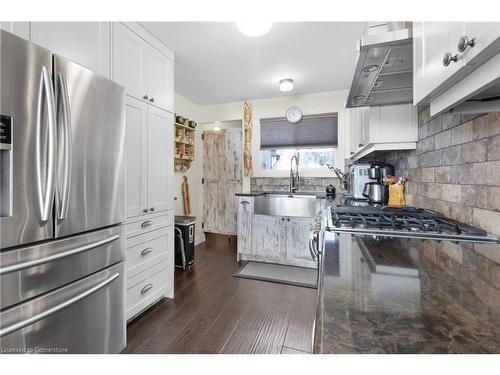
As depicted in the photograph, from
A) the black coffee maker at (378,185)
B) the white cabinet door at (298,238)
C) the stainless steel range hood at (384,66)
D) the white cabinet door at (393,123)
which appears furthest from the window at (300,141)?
the stainless steel range hood at (384,66)

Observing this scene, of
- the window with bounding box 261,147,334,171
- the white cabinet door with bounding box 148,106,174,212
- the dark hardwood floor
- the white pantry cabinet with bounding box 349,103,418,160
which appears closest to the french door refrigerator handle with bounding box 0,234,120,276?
the white cabinet door with bounding box 148,106,174,212

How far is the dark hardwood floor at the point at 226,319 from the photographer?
1.57 meters

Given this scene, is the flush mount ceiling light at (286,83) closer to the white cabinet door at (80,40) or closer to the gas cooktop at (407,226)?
the white cabinet door at (80,40)

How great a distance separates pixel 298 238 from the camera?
294 centimetres

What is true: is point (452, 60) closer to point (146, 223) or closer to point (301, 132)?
point (146, 223)

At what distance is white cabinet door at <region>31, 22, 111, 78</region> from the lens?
1181 millimetres

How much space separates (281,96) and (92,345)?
3.59 meters

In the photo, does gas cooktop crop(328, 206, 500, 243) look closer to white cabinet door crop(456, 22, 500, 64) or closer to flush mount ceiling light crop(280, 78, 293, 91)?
white cabinet door crop(456, 22, 500, 64)

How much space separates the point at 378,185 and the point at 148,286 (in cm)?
211

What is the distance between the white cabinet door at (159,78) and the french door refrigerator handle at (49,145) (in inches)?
39.7

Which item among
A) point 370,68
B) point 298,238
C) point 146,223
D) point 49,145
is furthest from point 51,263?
point 298,238

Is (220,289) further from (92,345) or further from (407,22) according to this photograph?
(407,22)

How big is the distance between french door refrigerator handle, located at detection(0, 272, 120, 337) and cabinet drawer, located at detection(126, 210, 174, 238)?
1.52 ft
